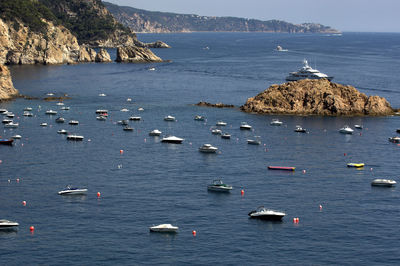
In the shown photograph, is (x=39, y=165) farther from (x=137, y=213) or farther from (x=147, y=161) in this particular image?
(x=137, y=213)

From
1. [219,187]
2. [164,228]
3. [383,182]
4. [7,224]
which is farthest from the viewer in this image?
[383,182]

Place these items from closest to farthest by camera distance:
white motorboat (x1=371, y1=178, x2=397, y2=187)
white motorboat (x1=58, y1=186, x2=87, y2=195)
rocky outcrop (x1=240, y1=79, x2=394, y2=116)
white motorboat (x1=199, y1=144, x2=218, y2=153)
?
white motorboat (x1=58, y1=186, x2=87, y2=195), white motorboat (x1=371, y1=178, x2=397, y2=187), white motorboat (x1=199, y1=144, x2=218, y2=153), rocky outcrop (x1=240, y1=79, x2=394, y2=116)

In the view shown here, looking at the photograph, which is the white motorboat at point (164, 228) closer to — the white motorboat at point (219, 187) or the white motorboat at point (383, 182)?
the white motorboat at point (219, 187)

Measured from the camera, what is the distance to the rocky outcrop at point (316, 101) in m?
169

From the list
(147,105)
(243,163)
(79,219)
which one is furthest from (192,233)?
(147,105)

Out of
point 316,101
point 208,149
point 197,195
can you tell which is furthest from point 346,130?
point 197,195

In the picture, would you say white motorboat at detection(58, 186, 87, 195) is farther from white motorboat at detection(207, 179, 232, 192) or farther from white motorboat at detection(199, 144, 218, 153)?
white motorboat at detection(199, 144, 218, 153)

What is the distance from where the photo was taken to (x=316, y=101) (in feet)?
562

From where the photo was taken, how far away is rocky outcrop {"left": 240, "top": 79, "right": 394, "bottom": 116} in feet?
554

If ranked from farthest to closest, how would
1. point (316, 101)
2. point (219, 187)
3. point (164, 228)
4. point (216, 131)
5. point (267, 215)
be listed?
1. point (316, 101)
2. point (216, 131)
3. point (219, 187)
4. point (267, 215)
5. point (164, 228)

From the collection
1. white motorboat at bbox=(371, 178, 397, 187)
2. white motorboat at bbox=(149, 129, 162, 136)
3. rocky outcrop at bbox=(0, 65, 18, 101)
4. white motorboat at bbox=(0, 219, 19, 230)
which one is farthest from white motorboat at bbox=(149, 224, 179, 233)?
rocky outcrop at bbox=(0, 65, 18, 101)

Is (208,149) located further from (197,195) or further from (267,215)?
(267,215)

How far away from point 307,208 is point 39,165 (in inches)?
1975

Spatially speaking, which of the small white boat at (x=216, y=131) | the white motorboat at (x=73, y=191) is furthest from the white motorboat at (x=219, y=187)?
the small white boat at (x=216, y=131)
